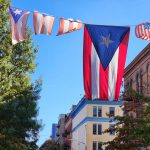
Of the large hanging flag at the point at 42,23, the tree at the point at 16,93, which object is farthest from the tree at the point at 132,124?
the large hanging flag at the point at 42,23

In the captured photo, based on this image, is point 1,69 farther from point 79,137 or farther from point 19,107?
point 79,137

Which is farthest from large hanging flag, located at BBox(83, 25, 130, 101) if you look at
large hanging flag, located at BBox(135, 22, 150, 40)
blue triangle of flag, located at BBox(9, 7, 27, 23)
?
blue triangle of flag, located at BBox(9, 7, 27, 23)

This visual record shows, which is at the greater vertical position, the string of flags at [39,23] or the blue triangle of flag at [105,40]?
the string of flags at [39,23]

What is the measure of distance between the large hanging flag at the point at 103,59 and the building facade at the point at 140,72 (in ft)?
115

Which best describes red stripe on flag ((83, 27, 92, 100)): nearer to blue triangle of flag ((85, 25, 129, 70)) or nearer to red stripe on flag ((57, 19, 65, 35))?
blue triangle of flag ((85, 25, 129, 70))

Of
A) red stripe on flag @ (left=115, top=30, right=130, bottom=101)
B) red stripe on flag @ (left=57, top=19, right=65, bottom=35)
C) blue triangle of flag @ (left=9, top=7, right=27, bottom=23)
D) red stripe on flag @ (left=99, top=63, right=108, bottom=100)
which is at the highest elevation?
blue triangle of flag @ (left=9, top=7, right=27, bottom=23)

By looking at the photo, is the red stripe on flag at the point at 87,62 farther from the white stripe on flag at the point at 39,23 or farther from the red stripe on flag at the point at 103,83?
the white stripe on flag at the point at 39,23

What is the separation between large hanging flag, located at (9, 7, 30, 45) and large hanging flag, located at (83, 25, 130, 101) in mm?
2483

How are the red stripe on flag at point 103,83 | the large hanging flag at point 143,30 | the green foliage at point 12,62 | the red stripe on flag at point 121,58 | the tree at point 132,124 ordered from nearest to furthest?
1. the red stripe on flag at point 103,83
2. the red stripe on flag at point 121,58
3. the large hanging flag at point 143,30
4. the tree at point 132,124
5. the green foliage at point 12,62

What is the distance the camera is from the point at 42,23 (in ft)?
62.8

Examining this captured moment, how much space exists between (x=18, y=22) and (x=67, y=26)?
1951 mm

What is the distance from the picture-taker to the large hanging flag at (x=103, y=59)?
61.5 ft

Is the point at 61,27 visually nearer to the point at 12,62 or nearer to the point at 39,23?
the point at 39,23

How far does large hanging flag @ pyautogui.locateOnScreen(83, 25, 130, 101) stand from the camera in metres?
18.7
